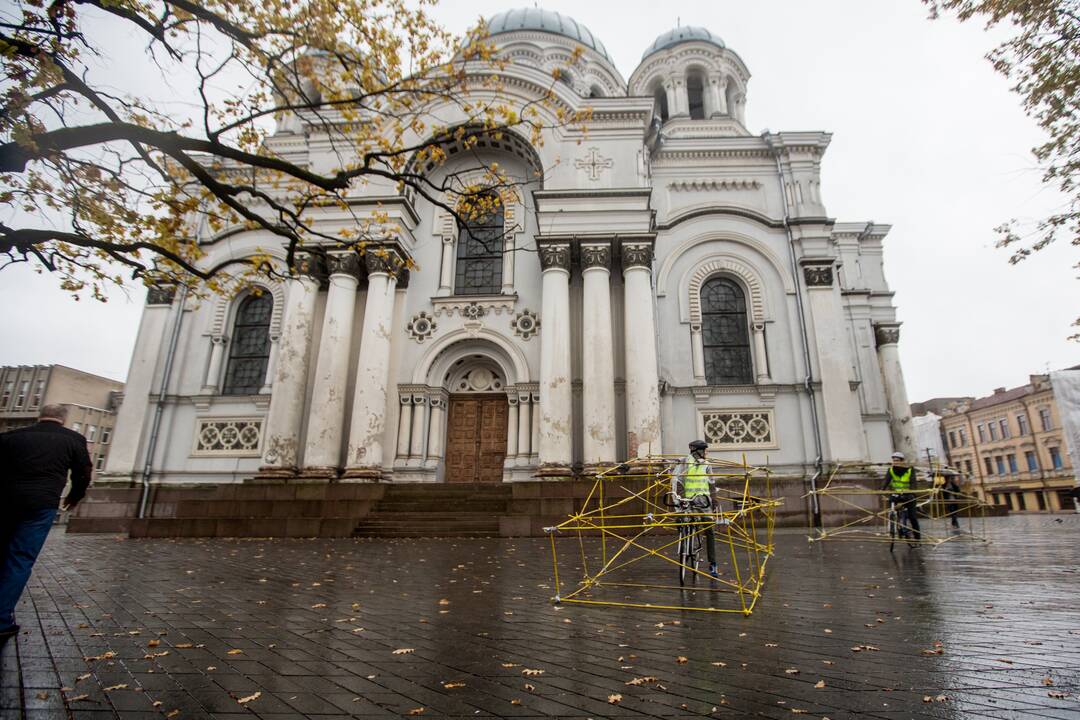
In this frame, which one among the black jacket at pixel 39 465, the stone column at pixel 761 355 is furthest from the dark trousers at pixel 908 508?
the black jacket at pixel 39 465

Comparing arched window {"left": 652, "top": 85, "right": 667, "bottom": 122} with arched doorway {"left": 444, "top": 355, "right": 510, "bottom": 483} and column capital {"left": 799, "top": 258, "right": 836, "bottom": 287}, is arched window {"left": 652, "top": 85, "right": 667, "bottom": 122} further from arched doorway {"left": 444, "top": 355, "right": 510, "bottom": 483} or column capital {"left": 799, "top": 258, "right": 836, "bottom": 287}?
arched doorway {"left": 444, "top": 355, "right": 510, "bottom": 483}

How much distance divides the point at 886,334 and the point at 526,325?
1824 cm

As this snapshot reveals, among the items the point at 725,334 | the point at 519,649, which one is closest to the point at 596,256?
the point at 725,334

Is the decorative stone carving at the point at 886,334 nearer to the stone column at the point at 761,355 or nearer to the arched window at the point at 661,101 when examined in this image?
the stone column at the point at 761,355

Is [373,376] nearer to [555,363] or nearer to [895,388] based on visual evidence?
[555,363]

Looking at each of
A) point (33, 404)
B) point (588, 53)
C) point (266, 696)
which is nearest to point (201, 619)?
point (266, 696)

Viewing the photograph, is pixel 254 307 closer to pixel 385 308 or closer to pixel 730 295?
pixel 385 308

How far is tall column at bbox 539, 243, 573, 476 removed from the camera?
639 inches

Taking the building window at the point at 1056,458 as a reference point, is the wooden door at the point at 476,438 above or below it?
below

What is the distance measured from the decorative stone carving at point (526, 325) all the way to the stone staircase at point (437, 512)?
534 centimetres

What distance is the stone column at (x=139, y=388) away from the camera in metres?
18.2

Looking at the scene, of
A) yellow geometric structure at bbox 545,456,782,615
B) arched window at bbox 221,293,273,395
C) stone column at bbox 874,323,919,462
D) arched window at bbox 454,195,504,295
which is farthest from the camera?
stone column at bbox 874,323,919,462

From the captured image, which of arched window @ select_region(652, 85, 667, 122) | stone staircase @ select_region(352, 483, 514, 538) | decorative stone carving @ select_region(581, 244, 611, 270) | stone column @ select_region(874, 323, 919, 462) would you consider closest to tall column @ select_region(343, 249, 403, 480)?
stone staircase @ select_region(352, 483, 514, 538)

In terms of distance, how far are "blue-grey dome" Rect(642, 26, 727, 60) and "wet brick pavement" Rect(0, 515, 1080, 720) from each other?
28332mm
